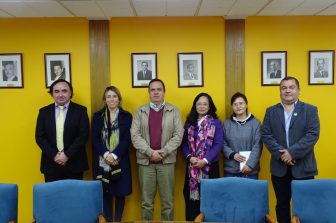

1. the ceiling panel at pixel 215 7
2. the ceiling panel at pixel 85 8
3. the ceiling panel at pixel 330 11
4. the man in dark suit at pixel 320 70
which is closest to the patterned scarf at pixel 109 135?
the ceiling panel at pixel 85 8

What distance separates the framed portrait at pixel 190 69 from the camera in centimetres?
377

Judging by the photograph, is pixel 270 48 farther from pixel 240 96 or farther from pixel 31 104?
pixel 31 104

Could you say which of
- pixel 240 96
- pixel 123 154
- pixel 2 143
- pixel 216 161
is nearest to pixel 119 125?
pixel 123 154

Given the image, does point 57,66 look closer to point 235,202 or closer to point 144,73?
point 144,73

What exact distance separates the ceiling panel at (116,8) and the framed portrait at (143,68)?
50cm

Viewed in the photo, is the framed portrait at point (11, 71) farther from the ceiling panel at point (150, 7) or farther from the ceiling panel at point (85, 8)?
the ceiling panel at point (150, 7)

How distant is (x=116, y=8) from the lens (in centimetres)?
321

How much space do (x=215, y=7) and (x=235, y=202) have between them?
193cm

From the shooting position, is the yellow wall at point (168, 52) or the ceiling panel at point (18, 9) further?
the yellow wall at point (168, 52)

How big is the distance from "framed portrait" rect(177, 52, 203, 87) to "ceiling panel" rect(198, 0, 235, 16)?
0.49 metres

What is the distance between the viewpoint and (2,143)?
3805 mm

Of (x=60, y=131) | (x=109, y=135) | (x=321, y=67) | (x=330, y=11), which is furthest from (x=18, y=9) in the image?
(x=321, y=67)

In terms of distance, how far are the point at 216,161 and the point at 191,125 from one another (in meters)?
0.46

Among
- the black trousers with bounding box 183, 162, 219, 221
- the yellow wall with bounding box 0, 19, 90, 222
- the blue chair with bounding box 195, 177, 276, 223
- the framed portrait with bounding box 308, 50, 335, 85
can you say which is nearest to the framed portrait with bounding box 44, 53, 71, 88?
the yellow wall with bounding box 0, 19, 90, 222
